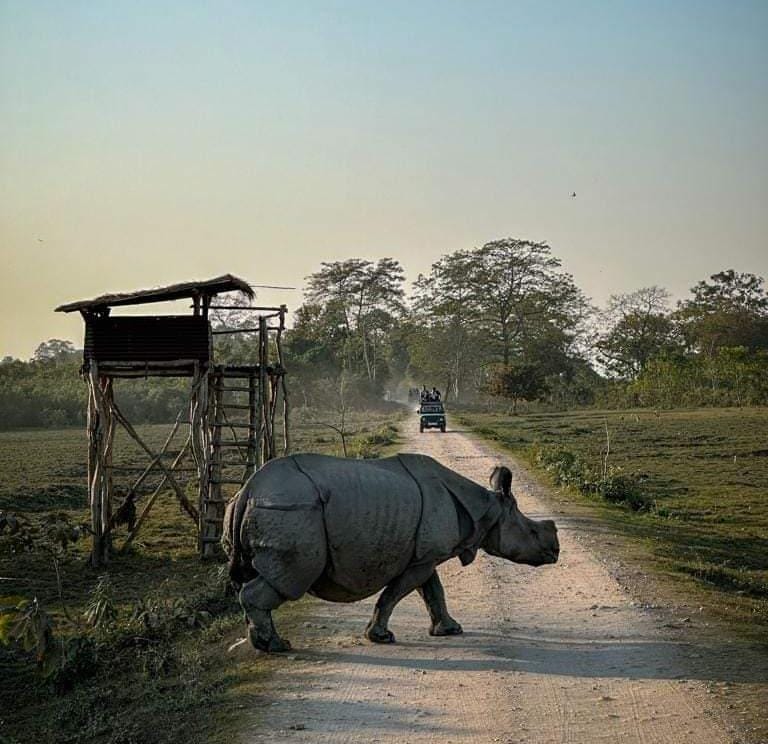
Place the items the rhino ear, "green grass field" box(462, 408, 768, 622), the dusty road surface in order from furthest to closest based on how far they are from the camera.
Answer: "green grass field" box(462, 408, 768, 622), the rhino ear, the dusty road surface

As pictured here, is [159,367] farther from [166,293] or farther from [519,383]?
[519,383]

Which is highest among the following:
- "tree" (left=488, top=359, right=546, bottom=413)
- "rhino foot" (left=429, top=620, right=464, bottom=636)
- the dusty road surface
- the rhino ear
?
"tree" (left=488, top=359, right=546, bottom=413)

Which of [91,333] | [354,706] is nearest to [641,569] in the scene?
[354,706]

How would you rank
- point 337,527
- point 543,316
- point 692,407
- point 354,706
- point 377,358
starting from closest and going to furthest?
1. point 354,706
2. point 337,527
3. point 692,407
4. point 543,316
5. point 377,358

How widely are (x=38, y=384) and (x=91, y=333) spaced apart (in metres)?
43.8

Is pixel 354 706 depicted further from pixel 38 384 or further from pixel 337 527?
pixel 38 384

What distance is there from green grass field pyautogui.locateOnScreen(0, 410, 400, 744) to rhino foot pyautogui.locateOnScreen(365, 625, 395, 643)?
101 cm

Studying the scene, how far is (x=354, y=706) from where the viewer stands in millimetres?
7148

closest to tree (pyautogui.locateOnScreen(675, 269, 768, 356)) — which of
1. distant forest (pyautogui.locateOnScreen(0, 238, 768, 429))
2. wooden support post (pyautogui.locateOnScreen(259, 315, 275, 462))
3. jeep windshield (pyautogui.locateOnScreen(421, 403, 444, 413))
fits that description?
distant forest (pyautogui.locateOnScreen(0, 238, 768, 429))

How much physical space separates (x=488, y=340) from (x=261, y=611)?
204 ft

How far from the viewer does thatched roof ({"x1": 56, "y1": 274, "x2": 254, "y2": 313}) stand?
51.2 feet

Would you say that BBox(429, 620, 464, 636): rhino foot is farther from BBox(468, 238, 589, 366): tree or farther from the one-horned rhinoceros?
BBox(468, 238, 589, 366): tree

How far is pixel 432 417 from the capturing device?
39.0m

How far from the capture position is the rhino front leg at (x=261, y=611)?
330 inches
